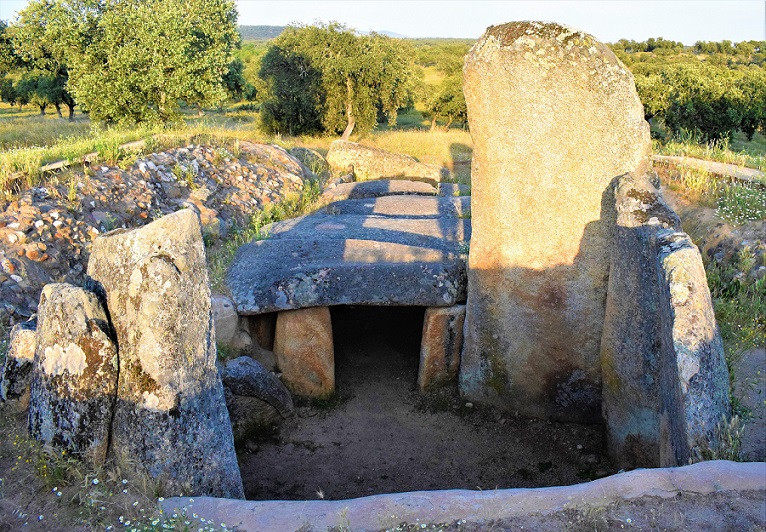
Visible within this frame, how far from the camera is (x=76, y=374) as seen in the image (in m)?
3.99

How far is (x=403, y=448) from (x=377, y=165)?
10.4 m

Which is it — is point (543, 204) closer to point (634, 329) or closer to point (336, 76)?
point (634, 329)

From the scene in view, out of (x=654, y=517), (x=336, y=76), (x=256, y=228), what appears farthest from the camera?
(x=336, y=76)

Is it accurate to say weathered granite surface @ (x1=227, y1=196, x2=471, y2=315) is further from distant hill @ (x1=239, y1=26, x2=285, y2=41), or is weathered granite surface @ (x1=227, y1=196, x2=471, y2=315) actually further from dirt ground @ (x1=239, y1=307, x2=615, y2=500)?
distant hill @ (x1=239, y1=26, x2=285, y2=41)

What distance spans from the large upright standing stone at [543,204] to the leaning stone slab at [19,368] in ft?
12.1

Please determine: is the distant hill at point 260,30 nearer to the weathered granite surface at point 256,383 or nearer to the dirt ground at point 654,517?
the weathered granite surface at point 256,383

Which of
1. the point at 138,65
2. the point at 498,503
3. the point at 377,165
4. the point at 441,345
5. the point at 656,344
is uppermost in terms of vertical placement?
the point at 138,65

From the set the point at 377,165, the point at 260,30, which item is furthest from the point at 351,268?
the point at 260,30

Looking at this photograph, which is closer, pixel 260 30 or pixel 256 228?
pixel 256 228

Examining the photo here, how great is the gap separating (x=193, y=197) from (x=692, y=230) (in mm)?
7431

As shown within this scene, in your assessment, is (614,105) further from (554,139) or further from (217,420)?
(217,420)

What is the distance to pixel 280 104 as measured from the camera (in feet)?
76.5

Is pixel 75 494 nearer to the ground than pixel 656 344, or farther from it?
nearer to the ground

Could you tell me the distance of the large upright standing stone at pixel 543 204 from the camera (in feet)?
17.7
